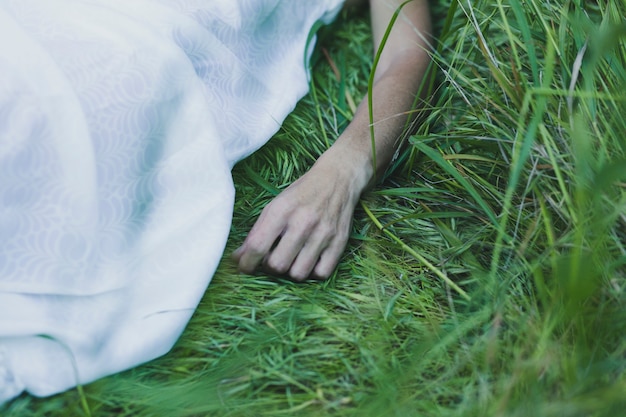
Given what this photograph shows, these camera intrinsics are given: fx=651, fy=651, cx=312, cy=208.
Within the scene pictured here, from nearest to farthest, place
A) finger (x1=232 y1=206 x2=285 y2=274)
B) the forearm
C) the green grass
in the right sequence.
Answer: the green grass < finger (x1=232 y1=206 x2=285 y2=274) < the forearm

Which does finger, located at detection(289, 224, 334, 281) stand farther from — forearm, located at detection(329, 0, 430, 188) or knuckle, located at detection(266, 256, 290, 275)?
forearm, located at detection(329, 0, 430, 188)

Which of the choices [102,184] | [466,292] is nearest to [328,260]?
[466,292]

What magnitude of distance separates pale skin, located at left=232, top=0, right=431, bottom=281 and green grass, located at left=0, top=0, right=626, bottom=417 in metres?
0.05

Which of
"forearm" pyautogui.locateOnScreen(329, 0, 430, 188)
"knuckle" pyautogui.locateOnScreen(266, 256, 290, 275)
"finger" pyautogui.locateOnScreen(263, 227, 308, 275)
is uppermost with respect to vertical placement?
"forearm" pyautogui.locateOnScreen(329, 0, 430, 188)

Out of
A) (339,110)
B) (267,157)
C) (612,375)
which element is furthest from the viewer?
(339,110)

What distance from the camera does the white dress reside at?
861mm

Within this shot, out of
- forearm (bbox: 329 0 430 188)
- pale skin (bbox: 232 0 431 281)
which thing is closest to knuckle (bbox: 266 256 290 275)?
pale skin (bbox: 232 0 431 281)

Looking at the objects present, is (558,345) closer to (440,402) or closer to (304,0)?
(440,402)

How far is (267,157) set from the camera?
1.28 meters

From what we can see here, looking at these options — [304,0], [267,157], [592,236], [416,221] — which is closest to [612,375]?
[592,236]

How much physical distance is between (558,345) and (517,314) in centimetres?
10

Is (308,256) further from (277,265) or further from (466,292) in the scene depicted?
(466,292)

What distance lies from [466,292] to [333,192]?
10.4 inches

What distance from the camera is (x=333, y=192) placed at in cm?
106
